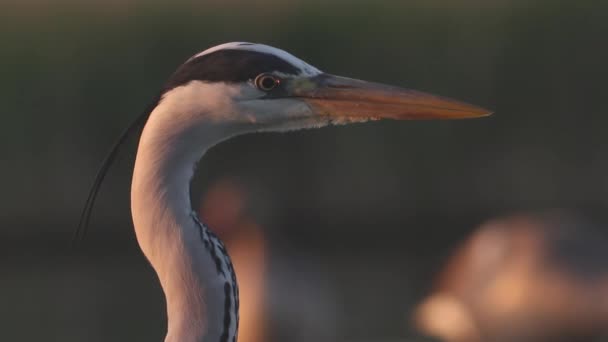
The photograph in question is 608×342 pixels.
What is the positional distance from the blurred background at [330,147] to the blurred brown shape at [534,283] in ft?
3.10

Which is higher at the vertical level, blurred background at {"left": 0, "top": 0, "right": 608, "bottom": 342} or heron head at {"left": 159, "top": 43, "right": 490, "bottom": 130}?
Result: heron head at {"left": 159, "top": 43, "right": 490, "bottom": 130}

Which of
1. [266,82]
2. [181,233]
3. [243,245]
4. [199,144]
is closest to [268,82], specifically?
[266,82]

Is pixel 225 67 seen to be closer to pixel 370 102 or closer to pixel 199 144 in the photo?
pixel 199 144

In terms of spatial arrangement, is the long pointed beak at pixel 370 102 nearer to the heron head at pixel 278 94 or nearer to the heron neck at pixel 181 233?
the heron head at pixel 278 94

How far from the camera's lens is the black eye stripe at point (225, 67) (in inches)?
96.3

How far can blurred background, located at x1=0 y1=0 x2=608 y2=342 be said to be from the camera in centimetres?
764

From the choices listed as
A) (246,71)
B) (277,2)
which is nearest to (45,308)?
(277,2)

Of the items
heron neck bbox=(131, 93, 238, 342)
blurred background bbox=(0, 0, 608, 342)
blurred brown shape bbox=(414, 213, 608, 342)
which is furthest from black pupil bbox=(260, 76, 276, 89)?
blurred background bbox=(0, 0, 608, 342)

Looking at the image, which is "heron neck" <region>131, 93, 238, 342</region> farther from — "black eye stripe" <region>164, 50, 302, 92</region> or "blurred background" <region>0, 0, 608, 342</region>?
"blurred background" <region>0, 0, 608, 342</region>

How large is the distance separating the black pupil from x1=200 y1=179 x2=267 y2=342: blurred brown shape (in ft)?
10.7

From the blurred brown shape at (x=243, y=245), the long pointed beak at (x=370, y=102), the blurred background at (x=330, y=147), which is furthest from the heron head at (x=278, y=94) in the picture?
the blurred background at (x=330, y=147)

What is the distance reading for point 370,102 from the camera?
2.57 metres

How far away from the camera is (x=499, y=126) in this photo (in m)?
7.91

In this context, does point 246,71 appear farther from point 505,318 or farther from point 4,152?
point 4,152
